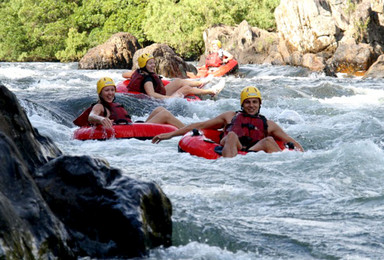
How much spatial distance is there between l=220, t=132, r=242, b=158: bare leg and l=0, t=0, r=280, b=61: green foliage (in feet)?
78.3

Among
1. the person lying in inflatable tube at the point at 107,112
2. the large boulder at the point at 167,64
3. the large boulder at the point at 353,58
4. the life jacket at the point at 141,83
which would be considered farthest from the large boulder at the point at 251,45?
the person lying in inflatable tube at the point at 107,112

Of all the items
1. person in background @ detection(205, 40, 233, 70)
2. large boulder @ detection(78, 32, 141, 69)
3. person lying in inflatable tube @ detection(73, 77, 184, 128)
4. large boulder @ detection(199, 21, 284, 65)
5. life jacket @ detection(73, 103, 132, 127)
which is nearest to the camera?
person lying in inflatable tube @ detection(73, 77, 184, 128)

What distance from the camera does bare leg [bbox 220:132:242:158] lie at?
626cm

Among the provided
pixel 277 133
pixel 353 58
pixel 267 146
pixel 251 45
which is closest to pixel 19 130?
pixel 267 146

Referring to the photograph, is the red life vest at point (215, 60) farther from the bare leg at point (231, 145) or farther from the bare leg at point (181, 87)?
the bare leg at point (231, 145)

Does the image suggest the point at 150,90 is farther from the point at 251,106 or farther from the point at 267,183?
the point at 267,183

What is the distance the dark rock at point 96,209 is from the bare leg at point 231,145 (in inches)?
122

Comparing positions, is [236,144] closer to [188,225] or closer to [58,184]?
[188,225]

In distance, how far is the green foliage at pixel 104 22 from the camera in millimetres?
30219

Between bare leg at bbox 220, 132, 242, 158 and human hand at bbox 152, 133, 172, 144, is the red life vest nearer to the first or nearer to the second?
human hand at bbox 152, 133, 172, 144

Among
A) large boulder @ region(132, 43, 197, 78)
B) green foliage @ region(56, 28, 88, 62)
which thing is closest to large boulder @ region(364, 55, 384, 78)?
large boulder @ region(132, 43, 197, 78)

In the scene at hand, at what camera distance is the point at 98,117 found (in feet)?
24.5

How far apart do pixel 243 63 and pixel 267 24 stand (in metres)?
5.20

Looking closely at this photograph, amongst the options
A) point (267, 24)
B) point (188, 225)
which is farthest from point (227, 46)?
point (188, 225)
